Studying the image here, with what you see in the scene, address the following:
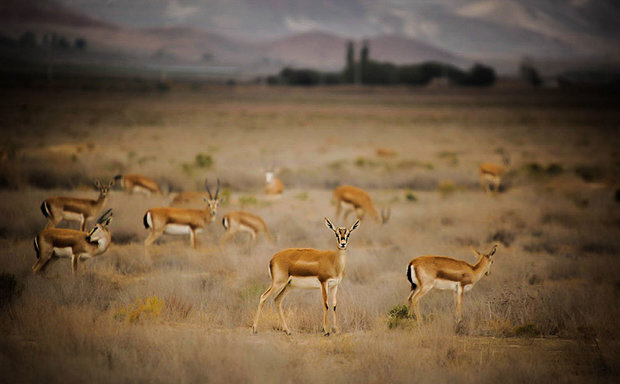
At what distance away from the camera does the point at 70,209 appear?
43.0 ft

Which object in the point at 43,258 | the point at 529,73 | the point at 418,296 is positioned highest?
the point at 529,73

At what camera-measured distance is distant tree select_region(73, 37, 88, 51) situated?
101406mm

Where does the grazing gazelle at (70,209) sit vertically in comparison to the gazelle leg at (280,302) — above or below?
above

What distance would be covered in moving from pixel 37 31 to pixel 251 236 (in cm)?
8110

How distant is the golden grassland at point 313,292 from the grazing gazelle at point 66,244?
1.25 feet

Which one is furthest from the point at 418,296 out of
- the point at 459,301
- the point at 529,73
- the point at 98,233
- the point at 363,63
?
the point at 529,73

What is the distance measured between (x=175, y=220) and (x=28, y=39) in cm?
7741

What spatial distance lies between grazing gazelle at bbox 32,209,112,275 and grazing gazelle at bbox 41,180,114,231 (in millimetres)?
2765

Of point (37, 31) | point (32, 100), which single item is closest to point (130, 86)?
point (37, 31)

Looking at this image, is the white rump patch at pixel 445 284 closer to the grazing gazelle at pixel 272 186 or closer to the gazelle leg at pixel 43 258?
the gazelle leg at pixel 43 258

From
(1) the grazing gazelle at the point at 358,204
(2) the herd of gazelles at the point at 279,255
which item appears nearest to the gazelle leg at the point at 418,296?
(2) the herd of gazelles at the point at 279,255

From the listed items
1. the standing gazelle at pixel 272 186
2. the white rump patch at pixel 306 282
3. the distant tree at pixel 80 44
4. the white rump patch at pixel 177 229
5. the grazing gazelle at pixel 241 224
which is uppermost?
the distant tree at pixel 80 44

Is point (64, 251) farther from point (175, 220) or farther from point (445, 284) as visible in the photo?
point (445, 284)

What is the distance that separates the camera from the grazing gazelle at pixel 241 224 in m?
14.3
